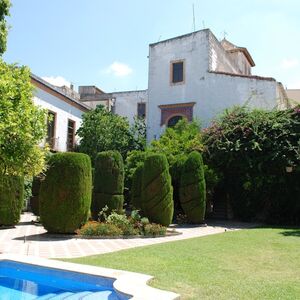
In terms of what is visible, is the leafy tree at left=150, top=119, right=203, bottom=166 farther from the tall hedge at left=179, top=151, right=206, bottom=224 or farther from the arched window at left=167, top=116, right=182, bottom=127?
the arched window at left=167, top=116, right=182, bottom=127

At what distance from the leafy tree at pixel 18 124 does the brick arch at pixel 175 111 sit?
1915cm

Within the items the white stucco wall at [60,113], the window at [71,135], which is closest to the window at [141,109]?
the white stucco wall at [60,113]

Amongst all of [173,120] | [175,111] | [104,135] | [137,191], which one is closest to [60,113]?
[104,135]

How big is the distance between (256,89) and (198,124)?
444 cm

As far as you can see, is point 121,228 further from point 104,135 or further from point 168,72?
point 168,72

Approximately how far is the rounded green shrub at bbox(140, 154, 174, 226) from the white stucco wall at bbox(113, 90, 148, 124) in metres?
19.7

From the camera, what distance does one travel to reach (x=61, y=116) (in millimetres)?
28625

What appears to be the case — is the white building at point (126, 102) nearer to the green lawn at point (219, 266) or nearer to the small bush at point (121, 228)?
the small bush at point (121, 228)

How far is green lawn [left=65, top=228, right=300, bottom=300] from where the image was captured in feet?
19.0

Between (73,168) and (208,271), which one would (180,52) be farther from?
(208,271)

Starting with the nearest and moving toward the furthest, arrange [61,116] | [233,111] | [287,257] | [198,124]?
[287,257] < [233,111] < [198,124] < [61,116]

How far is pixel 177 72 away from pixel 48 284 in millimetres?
23853

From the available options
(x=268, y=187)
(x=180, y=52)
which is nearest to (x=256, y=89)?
(x=180, y=52)

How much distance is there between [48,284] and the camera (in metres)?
6.96
